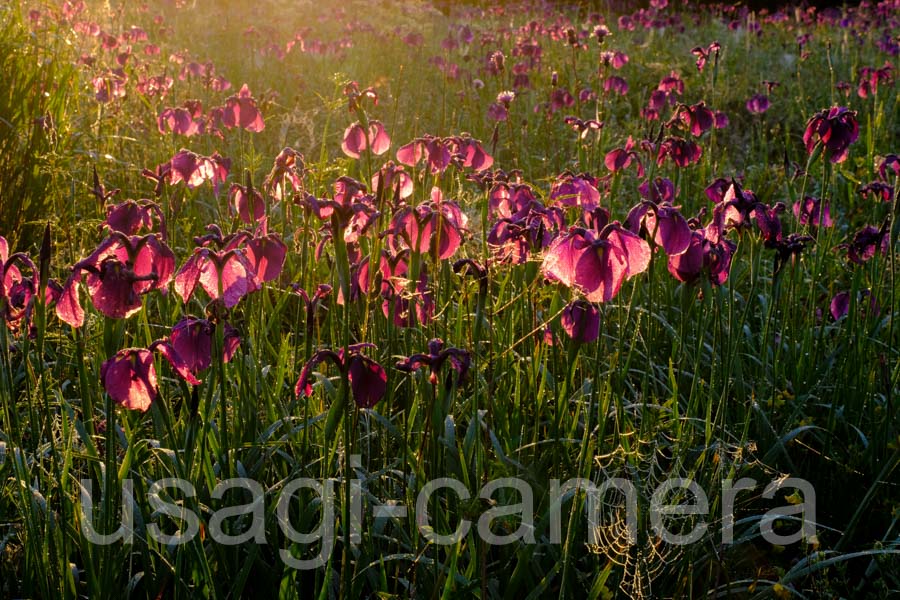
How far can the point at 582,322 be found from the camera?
1650 mm

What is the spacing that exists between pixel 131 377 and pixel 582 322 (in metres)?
0.85

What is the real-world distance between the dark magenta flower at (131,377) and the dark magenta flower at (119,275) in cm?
9

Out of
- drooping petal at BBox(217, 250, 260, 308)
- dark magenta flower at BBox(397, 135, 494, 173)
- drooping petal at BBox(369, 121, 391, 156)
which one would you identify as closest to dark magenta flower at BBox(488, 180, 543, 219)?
dark magenta flower at BBox(397, 135, 494, 173)

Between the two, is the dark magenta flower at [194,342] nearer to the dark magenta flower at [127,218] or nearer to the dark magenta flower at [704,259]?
the dark magenta flower at [127,218]

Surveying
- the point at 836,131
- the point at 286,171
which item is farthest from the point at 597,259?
the point at 836,131

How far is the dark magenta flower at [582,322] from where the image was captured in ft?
5.43

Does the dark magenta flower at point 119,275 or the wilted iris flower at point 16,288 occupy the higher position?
the dark magenta flower at point 119,275

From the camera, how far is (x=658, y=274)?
3156mm

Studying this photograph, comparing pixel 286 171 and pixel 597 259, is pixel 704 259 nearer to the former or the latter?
pixel 597 259

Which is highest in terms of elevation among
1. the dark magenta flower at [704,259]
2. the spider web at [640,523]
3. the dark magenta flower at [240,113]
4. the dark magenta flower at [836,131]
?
the dark magenta flower at [836,131]

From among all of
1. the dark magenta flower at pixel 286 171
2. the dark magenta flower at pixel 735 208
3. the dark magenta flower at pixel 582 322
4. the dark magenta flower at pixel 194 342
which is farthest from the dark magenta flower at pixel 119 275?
the dark magenta flower at pixel 735 208

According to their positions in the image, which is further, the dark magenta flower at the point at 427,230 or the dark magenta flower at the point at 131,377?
the dark magenta flower at the point at 427,230

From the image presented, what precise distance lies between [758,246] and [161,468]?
1.62 metres

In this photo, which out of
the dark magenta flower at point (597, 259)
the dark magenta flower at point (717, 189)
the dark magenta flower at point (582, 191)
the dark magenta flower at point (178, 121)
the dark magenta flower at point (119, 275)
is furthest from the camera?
the dark magenta flower at point (178, 121)
